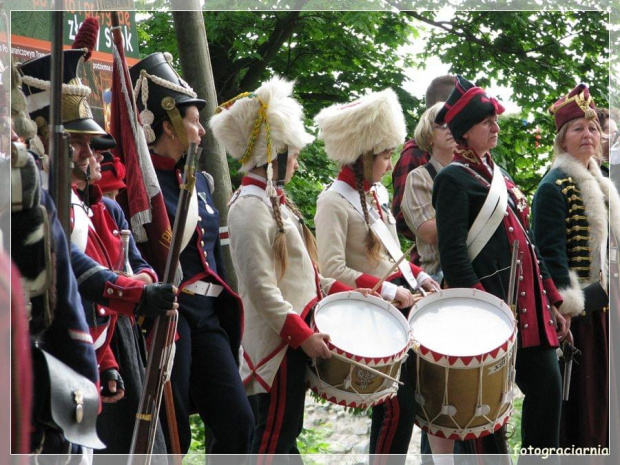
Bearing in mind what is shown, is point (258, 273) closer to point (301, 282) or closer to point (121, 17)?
point (301, 282)

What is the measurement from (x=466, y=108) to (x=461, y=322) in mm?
1125

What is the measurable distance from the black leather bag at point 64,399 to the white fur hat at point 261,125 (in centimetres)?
229

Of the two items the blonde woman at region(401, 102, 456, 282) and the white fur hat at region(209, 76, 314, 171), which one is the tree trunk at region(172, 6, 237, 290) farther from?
the white fur hat at region(209, 76, 314, 171)

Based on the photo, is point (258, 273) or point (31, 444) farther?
point (258, 273)

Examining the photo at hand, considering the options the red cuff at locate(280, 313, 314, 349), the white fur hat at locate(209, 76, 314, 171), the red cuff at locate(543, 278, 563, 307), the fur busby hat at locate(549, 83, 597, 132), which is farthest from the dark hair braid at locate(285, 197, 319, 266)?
the fur busby hat at locate(549, 83, 597, 132)

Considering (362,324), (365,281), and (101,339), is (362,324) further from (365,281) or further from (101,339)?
(101,339)

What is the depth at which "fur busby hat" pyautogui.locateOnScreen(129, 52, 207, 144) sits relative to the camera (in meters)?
5.27

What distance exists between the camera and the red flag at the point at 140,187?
501cm

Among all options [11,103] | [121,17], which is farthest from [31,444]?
[121,17]

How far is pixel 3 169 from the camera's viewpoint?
310cm

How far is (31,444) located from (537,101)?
292 inches

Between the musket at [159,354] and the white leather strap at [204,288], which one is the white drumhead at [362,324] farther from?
the musket at [159,354]

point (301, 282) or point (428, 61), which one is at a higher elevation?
point (428, 61)

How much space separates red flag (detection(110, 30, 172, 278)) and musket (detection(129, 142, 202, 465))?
0.70 metres
